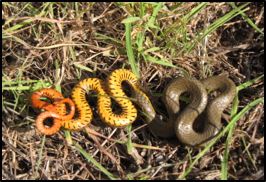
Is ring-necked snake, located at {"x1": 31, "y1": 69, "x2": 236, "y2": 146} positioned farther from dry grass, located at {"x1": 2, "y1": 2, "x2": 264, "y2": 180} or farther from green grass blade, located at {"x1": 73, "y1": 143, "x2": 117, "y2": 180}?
green grass blade, located at {"x1": 73, "y1": 143, "x2": 117, "y2": 180}

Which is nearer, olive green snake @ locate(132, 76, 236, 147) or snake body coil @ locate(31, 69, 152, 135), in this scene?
olive green snake @ locate(132, 76, 236, 147)

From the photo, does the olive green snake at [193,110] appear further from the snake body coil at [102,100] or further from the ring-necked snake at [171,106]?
the snake body coil at [102,100]

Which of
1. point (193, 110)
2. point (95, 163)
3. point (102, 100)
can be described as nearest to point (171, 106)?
point (193, 110)

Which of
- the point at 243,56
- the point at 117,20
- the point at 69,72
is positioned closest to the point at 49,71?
the point at 69,72

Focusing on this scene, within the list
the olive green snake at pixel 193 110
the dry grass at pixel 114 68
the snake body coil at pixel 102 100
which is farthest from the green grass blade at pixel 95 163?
the olive green snake at pixel 193 110

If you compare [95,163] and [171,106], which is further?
[171,106]

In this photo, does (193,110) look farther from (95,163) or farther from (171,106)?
(95,163)

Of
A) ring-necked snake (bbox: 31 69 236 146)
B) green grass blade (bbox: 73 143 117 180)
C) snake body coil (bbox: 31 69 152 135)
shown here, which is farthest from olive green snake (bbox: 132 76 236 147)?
green grass blade (bbox: 73 143 117 180)
